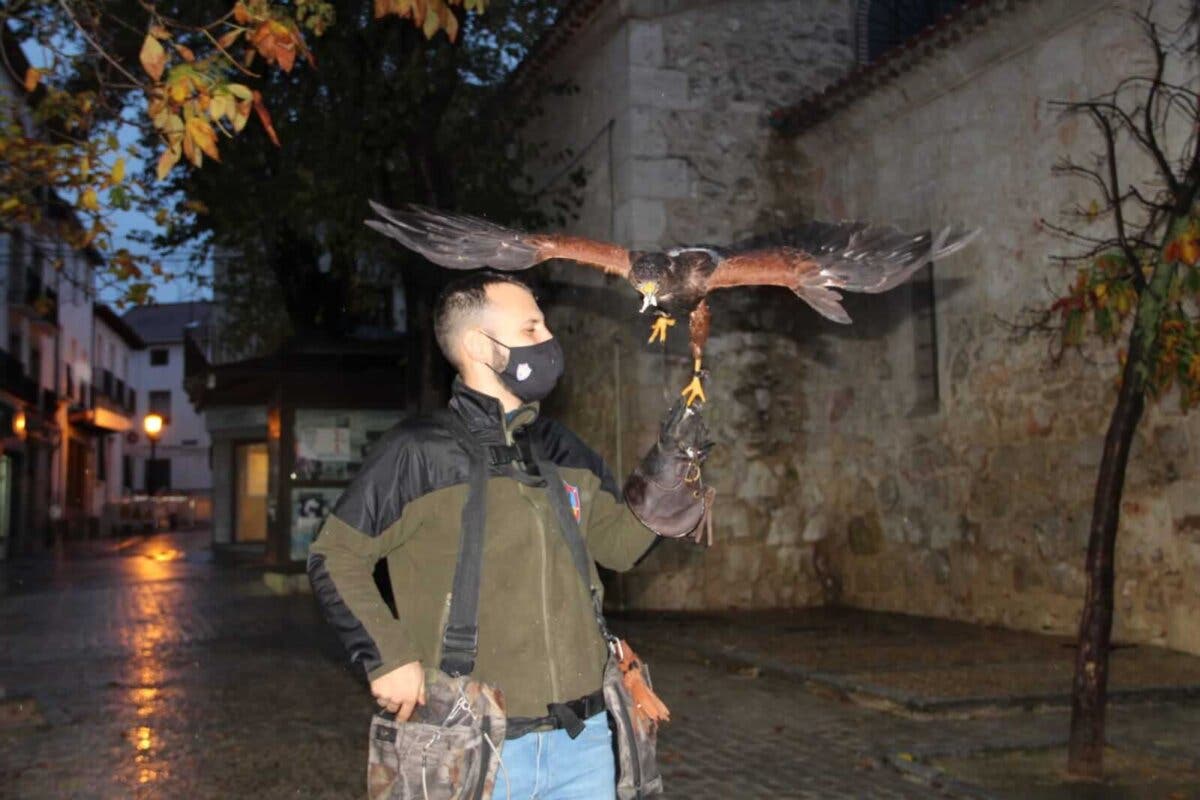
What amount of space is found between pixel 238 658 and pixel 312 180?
521cm

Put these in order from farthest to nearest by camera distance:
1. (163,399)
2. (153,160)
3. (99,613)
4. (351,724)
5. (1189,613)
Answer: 1. (163,399)
2. (153,160)
3. (99,613)
4. (1189,613)
5. (351,724)

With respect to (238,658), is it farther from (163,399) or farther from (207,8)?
(163,399)

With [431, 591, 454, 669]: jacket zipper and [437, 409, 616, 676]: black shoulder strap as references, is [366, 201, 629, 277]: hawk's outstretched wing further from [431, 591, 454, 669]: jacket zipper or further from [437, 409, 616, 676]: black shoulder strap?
[431, 591, 454, 669]: jacket zipper

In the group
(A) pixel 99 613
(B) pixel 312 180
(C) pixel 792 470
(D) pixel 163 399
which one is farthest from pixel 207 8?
(D) pixel 163 399

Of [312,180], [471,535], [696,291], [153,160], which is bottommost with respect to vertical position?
[471,535]

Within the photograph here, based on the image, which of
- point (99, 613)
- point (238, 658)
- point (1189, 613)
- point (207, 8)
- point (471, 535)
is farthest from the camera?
point (99, 613)

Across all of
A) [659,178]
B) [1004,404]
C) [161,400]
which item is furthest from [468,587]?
[161,400]

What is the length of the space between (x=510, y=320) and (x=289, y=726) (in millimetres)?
4962

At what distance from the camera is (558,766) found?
2.83 m

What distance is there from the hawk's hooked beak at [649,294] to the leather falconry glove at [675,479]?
10.3 inches

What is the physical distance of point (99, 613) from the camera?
542 inches

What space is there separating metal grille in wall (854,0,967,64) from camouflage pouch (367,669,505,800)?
12122 mm

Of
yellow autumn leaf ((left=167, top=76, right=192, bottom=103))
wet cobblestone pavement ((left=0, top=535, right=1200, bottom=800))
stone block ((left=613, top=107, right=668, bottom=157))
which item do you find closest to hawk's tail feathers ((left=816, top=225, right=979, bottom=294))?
yellow autumn leaf ((left=167, top=76, right=192, bottom=103))

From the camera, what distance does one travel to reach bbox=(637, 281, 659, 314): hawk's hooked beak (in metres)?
2.85
